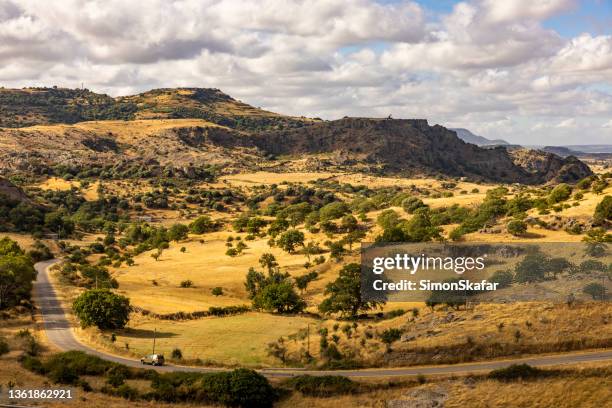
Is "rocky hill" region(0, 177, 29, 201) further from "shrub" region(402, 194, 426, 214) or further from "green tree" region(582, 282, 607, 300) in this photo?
"green tree" region(582, 282, 607, 300)

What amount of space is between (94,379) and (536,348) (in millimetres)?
32320

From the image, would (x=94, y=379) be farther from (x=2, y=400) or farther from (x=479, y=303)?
(x=479, y=303)

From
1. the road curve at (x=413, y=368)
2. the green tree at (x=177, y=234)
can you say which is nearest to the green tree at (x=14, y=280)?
the road curve at (x=413, y=368)

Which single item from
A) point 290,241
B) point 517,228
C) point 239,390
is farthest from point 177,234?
point 239,390

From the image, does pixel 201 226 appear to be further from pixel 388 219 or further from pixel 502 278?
pixel 502 278

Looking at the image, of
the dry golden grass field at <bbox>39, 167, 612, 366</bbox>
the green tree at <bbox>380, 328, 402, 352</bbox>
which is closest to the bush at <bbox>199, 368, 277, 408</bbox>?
the dry golden grass field at <bbox>39, 167, 612, 366</bbox>

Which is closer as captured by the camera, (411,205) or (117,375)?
(117,375)

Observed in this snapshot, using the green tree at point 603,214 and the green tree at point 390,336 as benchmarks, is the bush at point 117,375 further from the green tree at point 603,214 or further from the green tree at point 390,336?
the green tree at point 603,214

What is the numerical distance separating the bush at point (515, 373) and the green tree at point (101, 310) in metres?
35.4

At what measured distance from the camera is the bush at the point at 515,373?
38.8 meters

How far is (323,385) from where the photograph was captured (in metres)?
39.0

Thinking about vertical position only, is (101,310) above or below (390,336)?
above

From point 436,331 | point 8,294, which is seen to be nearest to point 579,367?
point 436,331

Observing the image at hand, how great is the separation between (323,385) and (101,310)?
27203 millimetres
